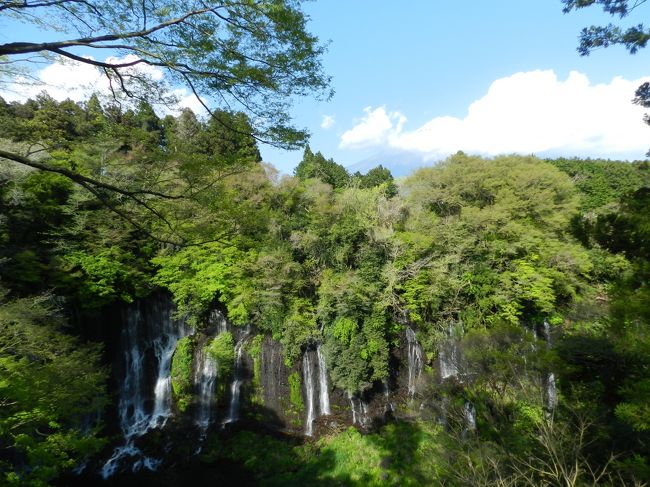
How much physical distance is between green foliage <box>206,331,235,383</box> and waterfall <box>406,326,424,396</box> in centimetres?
807

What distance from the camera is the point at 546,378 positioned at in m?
9.83

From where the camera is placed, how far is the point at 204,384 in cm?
1647

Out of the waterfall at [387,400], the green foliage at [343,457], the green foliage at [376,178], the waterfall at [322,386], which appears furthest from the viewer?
the green foliage at [376,178]

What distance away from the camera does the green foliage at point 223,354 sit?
53.2 feet

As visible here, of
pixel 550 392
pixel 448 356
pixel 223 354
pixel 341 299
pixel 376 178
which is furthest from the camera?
pixel 376 178

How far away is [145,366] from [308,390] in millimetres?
7770

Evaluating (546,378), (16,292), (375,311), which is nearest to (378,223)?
(375,311)

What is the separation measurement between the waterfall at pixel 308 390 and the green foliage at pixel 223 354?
3362mm

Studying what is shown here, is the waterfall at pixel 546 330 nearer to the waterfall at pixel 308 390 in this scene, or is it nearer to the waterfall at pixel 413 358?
the waterfall at pixel 413 358

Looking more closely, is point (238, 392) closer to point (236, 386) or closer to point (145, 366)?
point (236, 386)

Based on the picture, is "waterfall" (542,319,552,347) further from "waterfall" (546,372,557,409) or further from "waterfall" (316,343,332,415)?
"waterfall" (316,343,332,415)

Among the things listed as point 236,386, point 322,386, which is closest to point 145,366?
point 236,386

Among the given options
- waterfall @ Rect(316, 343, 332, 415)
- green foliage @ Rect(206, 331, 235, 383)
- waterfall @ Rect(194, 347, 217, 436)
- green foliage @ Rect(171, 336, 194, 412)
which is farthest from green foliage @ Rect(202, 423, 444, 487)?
green foliage @ Rect(206, 331, 235, 383)

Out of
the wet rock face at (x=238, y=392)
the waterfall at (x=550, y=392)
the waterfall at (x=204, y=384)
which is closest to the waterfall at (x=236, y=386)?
the wet rock face at (x=238, y=392)
